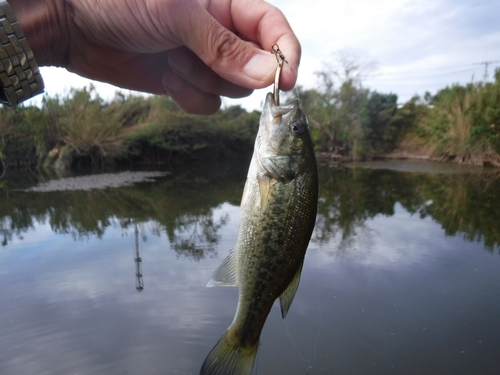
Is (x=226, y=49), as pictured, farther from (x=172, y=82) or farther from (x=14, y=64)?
(x=14, y=64)

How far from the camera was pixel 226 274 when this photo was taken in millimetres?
2303

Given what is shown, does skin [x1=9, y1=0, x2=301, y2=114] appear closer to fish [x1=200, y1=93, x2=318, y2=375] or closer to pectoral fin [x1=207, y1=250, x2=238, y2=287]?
fish [x1=200, y1=93, x2=318, y2=375]

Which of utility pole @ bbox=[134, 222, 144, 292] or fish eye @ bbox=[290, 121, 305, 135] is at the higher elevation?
fish eye @ bbox=[290, 121, 305, 135]

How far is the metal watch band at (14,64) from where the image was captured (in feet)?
7.36

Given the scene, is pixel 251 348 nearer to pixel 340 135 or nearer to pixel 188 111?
pixel 188 111

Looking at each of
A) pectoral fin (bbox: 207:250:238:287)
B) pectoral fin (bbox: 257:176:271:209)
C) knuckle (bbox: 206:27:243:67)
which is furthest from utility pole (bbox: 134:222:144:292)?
knuckle (bbox: 206:27:243:67)

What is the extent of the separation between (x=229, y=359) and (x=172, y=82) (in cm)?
217

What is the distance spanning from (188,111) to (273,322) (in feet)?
11.9

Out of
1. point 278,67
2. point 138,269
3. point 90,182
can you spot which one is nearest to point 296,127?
point 278,67

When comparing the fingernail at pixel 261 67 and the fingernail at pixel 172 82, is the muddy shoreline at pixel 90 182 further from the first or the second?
the fingernail at pixel 261 67

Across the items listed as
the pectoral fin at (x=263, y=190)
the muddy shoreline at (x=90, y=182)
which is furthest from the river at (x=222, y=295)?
the muddy shoreline at (x=90, y=182)

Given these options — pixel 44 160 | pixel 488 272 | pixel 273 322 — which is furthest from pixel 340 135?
pixel 273 322

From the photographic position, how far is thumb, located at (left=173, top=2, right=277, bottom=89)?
2334 millimetres

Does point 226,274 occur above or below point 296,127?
below
